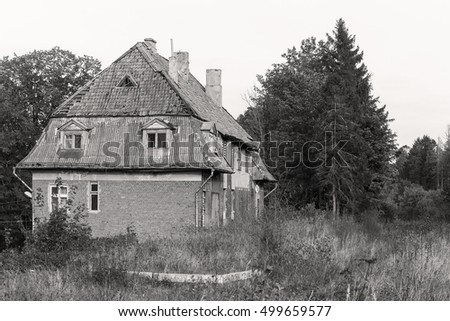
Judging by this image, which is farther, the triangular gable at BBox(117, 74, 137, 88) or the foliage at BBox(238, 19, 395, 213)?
the foliage at BBox(238, 19, 395, 213)

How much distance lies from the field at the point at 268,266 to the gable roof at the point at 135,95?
13.9 metres

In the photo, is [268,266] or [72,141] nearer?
[268,266]

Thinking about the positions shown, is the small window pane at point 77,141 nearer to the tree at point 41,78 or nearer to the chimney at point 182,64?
the chimney at point 182,64

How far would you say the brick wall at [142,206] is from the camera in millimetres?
28000

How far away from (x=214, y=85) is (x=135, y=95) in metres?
11.6

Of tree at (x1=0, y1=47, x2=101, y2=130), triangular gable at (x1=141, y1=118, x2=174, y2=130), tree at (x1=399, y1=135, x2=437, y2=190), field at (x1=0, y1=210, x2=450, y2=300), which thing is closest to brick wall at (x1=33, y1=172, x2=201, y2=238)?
triangular gable at (x1=141, y1=118, x2=174, y2=130)

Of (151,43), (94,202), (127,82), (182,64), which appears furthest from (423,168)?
(94,202)

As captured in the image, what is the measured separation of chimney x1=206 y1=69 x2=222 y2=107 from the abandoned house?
910 cm

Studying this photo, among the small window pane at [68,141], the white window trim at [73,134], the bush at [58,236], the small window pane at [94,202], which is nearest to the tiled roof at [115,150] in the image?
the white window trim at [73,134]

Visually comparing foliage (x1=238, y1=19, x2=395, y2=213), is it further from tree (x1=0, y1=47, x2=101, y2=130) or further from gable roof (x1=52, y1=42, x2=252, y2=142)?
tree (x1=0, y1=47, x2=101, y2=130)

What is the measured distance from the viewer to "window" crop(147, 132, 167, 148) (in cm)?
2897

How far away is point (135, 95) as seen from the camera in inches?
1196

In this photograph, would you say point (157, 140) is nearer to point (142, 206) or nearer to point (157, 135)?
point (157, 135)
